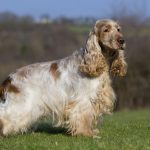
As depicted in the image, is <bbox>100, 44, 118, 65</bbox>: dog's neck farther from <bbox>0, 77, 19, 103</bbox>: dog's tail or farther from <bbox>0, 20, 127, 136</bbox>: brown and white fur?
<bbox>0, 77, 19, 103</bbox>: dog's tail

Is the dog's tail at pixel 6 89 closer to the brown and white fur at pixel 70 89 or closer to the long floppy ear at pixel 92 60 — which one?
the brown and white fur at pixel 70 89

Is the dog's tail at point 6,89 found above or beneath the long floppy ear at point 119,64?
beneath

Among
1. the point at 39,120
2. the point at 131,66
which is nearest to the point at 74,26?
the point at 131,66

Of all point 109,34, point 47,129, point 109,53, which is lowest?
point 47,129

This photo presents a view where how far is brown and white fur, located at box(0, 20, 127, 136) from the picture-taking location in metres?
9.73

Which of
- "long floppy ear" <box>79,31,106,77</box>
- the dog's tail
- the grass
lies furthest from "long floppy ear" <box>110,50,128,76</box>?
the dog's tail

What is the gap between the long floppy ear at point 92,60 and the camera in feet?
31.7

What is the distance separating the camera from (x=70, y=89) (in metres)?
9.81

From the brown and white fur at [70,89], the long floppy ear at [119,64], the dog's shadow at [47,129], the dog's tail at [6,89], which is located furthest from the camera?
the dog's shadow at [47,129]

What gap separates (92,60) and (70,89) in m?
0.66

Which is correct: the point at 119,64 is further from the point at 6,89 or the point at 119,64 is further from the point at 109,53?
the point at 6,89

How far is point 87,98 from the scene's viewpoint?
9.73 m

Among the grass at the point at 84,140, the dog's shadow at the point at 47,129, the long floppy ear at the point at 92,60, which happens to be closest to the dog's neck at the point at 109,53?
the long floppy ear at the point at 92,60

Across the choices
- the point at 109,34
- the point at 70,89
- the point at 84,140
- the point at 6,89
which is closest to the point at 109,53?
the point at 109,34
